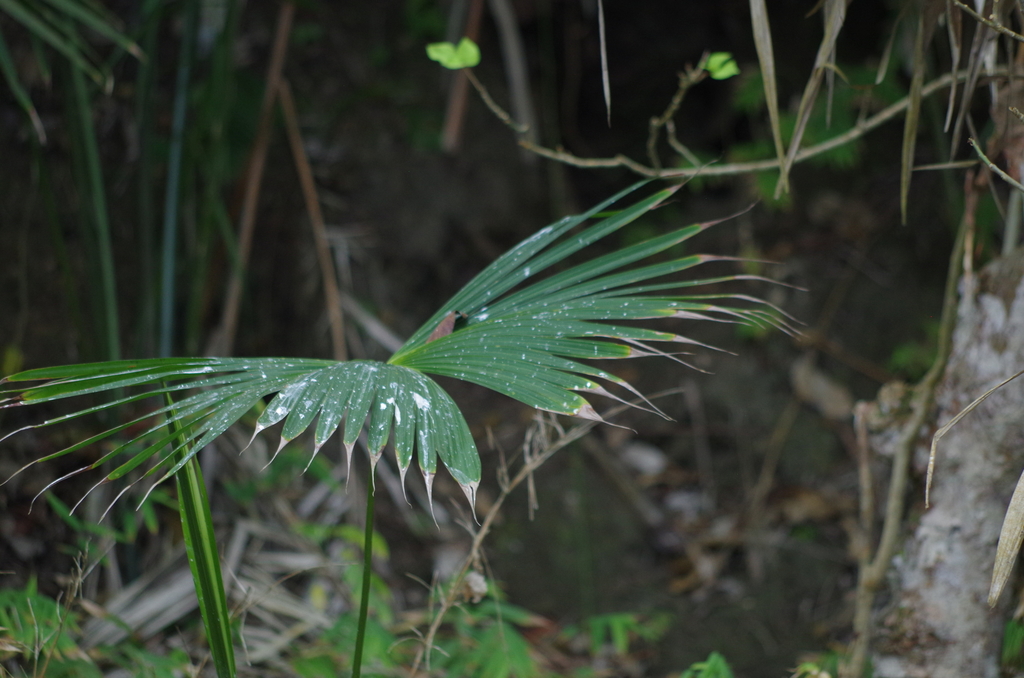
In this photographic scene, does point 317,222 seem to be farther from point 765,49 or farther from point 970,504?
point 970,504

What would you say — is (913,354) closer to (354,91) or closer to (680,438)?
(680,438)

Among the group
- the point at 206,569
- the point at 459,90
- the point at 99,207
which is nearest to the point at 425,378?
the point at 206,569

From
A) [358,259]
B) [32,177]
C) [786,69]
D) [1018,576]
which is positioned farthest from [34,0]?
[786,69]

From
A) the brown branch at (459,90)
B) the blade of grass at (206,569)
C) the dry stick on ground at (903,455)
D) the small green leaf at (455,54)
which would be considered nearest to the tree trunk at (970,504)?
the dry stick on ground at (903,455)

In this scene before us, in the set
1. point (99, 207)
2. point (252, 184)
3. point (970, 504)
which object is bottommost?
point (970, 504)

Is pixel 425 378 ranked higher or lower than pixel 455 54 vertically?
lower

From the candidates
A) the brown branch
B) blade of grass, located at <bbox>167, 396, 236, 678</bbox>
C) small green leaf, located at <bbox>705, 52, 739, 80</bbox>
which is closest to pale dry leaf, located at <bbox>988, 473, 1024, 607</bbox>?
small green leaf, located at <bbox>705, 52, 739, 80</bbox>
